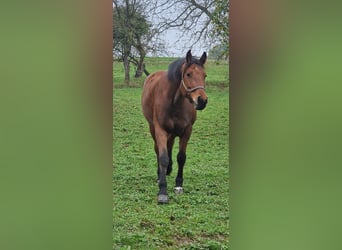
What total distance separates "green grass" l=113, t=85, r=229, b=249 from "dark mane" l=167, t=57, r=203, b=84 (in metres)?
0.20

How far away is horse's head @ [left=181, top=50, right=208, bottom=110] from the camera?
9.04ft

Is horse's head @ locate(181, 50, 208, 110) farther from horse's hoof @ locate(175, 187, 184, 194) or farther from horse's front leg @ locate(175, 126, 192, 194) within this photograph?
horse's hoof @ locate(175, 187, 184, 194)

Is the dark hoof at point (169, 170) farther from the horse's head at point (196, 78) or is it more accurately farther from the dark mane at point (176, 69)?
the dark mane at point (176, 69)

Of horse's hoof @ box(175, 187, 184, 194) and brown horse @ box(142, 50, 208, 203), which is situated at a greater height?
brown horse @ box(142, 50, 208, 203)

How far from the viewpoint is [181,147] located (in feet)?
9.20

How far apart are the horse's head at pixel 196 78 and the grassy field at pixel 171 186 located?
55 millimetres

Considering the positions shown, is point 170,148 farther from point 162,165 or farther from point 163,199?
point 163,199

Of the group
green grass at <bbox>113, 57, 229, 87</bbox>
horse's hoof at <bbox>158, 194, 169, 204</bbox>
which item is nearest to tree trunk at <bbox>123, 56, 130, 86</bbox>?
green grass at <bbox>113, 57, 229, 87</bbox>

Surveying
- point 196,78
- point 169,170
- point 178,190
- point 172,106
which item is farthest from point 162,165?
point 196,78

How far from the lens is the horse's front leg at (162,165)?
277 cm

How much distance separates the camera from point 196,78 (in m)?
2.77

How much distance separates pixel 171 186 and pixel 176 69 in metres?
0.75
